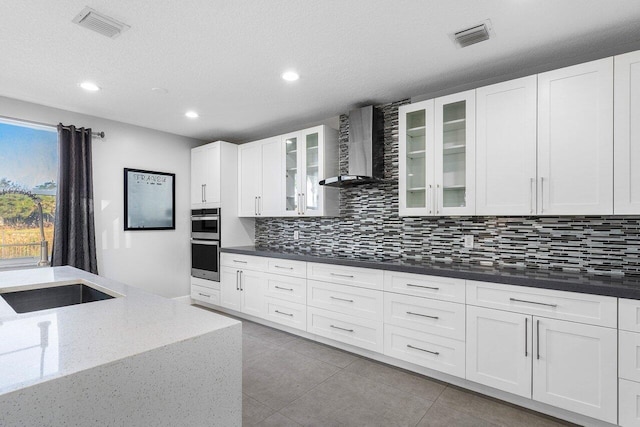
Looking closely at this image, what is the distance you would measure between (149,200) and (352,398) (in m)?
3.51

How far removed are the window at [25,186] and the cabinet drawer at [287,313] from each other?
2473 mm

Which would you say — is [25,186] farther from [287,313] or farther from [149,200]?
[287,313]

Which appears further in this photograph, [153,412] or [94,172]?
[94,172]

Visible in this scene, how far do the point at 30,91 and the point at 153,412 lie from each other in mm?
3495

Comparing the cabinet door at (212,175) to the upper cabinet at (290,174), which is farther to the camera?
the cabinet door at (212,175)

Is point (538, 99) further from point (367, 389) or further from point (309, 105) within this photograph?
point (367, 389)

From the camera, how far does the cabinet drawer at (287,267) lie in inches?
136

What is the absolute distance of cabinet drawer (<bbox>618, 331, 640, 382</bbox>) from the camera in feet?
6.02

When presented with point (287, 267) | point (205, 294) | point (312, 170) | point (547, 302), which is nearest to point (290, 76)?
point (312, 170)

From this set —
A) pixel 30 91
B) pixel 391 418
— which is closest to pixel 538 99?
pixel 391 418

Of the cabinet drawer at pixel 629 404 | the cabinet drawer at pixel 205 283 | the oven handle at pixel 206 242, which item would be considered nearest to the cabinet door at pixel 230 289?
the cabinet drawer at pixel 205 283

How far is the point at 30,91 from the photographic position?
3.09 metres

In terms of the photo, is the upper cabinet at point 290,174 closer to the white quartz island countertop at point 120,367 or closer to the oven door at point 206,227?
the oven door at point 206,227

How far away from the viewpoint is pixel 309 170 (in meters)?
3.81
